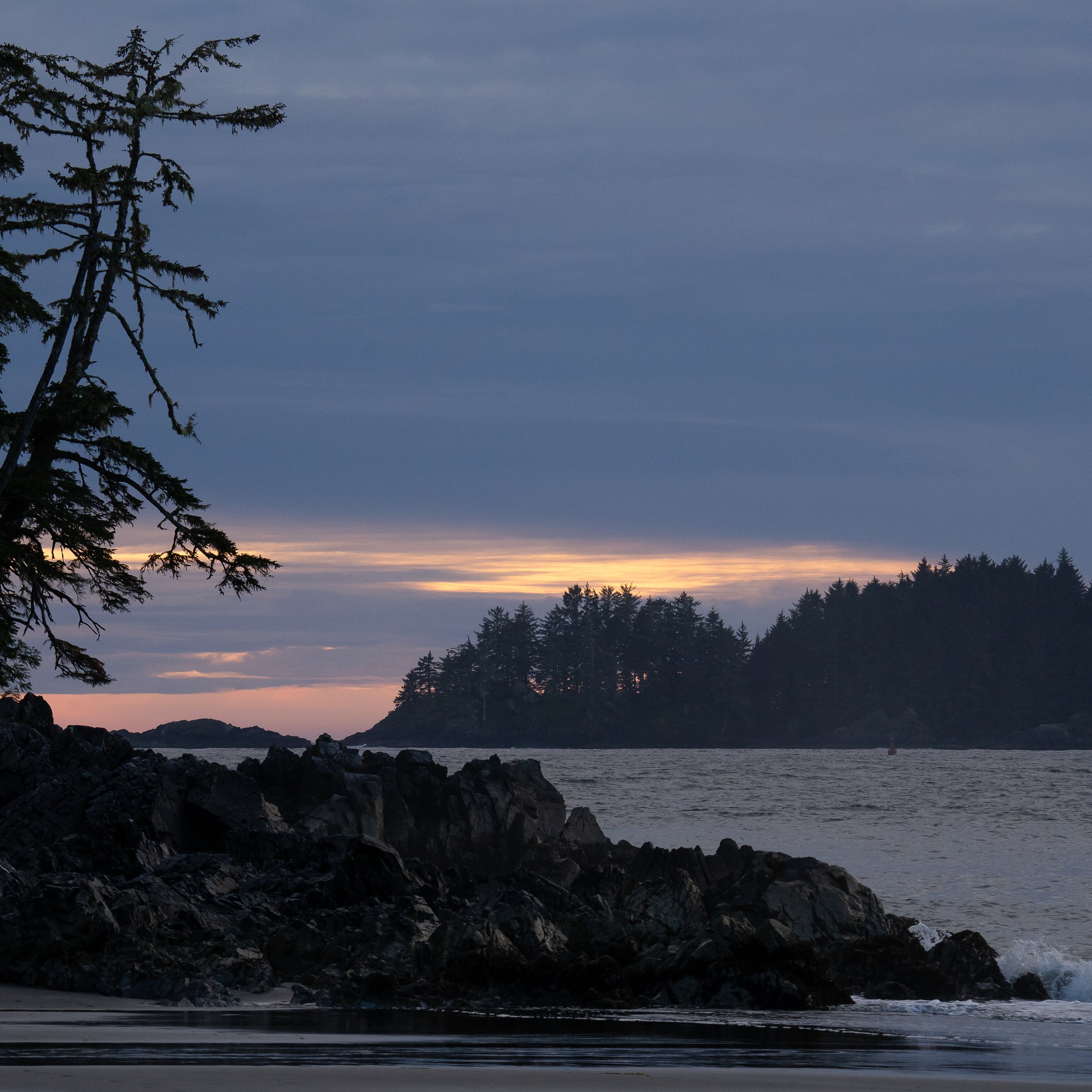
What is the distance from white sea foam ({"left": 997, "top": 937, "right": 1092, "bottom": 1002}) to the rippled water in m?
0.18

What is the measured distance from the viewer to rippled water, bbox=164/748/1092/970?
3628 cm

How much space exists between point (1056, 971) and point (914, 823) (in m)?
42.8

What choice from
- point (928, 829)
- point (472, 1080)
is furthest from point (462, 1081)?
point (928, 829)

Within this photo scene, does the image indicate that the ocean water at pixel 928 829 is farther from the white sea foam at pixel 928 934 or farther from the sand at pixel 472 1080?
the sand at pixel 472 1080

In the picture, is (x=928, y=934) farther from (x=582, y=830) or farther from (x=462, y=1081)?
(x=462, y=1081)

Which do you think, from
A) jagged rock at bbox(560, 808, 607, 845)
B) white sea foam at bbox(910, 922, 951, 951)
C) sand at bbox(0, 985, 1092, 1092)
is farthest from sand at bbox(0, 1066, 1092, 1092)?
jagged rock at bbox(560, 808, 607, 845)

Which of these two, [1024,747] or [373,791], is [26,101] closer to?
[373,791]

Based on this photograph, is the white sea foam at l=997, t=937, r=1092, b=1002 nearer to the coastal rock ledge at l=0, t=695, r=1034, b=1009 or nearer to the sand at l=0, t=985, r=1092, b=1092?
the coastal rock ledge at l=0, t=695, r=1034, b=1009

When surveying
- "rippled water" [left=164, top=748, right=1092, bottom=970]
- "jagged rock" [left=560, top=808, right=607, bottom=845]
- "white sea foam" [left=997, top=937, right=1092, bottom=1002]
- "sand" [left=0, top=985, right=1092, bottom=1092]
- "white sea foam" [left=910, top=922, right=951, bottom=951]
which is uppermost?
"sand" [left=0, top=985, right=1092, bottom=1092]

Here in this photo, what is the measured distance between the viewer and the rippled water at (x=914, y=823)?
36.3 m

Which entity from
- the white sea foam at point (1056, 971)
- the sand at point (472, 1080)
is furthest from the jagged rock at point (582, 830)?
the sand at point (472, 1080)

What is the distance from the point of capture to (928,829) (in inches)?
2436

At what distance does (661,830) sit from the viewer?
60.9 m

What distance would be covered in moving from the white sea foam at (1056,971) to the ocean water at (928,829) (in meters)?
0.03
